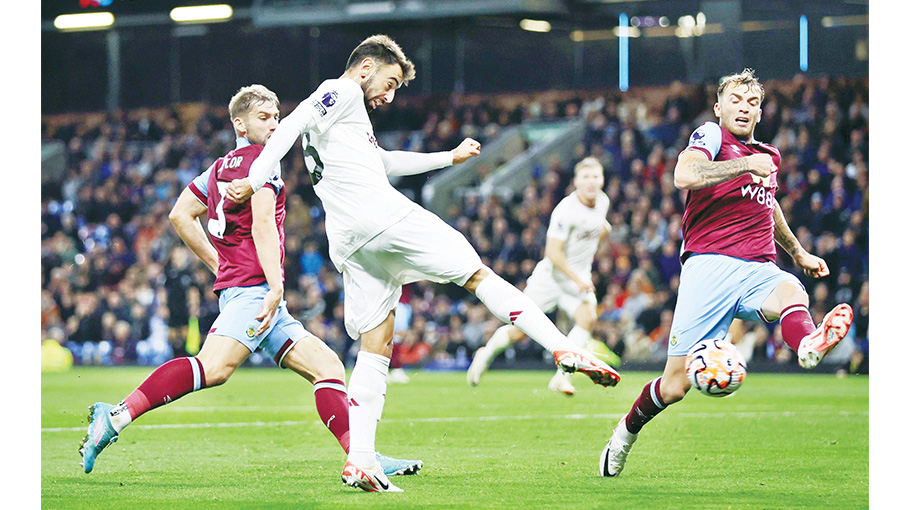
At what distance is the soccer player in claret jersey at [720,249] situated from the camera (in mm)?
5594

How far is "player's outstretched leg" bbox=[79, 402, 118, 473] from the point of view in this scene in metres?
5.64

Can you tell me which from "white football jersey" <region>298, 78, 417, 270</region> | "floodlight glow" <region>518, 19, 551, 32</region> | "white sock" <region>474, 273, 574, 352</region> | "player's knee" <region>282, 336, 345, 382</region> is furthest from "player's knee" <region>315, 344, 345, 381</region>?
"floodlight glow" <region>518, 19, 551, 32</region>

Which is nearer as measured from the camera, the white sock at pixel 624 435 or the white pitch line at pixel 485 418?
the white sock at pixel 624 435

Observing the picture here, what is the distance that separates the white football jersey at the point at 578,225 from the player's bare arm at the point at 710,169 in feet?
18.5

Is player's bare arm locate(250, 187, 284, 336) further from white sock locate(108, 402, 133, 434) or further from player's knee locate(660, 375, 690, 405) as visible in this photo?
player's knee locate(660, 375, 690, 405)

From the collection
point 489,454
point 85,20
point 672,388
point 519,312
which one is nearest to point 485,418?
point 489,454

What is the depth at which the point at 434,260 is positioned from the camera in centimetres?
514

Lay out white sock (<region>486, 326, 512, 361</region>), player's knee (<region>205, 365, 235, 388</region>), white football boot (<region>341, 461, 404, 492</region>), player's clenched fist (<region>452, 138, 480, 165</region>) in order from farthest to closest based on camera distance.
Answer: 1. white sock (<region>486, 326, 512, 361</region>)
2. player's knee (<region>205, 365, 235, 388</region>)
3. player's clenched fist (<region>452, 138, 480, 165</region>)
4. white football boot (<region>341, 461, 404, 492</region>)

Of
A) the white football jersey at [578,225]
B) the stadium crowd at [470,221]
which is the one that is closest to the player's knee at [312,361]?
the white football jersey at [578,225]

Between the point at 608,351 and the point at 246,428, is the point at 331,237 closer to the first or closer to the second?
the point at 246,428

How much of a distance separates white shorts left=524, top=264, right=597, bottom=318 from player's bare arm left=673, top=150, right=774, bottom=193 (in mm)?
6074

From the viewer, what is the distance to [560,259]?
11.1 m

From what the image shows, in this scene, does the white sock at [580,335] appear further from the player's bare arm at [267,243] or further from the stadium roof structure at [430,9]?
the stadium roof structure at [430,9]

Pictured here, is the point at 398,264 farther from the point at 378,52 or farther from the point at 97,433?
the point at 97,433
